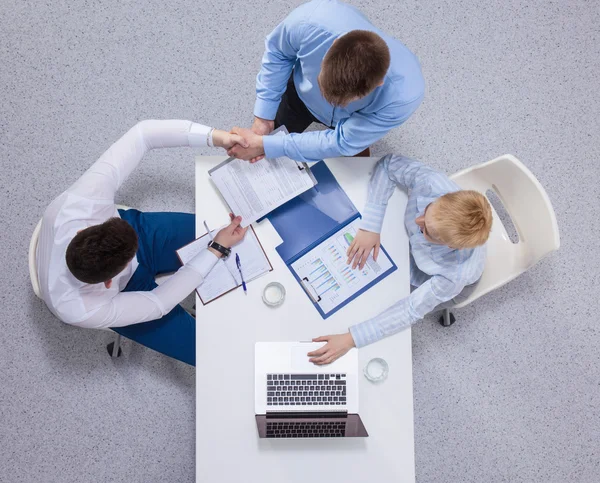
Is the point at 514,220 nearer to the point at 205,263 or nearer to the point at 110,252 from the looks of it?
the point at 205,263

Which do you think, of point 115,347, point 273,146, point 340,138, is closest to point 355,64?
point 340,138

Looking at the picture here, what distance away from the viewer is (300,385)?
161 centimetres

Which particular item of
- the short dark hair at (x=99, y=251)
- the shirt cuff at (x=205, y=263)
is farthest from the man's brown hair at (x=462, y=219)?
the short dark hair at (x=99, y=251)

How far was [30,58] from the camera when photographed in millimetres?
2375

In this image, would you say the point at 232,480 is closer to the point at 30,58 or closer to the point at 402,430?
the point at 402,430

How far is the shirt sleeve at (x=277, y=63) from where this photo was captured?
5.05 feet

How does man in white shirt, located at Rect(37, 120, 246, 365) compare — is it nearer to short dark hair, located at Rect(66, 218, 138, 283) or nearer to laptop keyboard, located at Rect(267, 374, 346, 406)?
short dark hair, located at Rect(66, 218, 138, 283)

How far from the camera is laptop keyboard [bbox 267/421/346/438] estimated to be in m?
1.56

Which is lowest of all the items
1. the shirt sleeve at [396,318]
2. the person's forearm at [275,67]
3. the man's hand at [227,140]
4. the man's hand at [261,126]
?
the shirt sleeve at [396,318]

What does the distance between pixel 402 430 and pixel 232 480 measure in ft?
1.79

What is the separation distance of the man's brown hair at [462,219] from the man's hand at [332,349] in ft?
1.39

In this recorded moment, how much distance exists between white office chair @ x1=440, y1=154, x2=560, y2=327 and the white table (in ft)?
1.45

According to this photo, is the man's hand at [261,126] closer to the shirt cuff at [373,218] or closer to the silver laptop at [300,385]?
the shirt cuff at [373,218]

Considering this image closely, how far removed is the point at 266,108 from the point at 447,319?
1.17 metres
